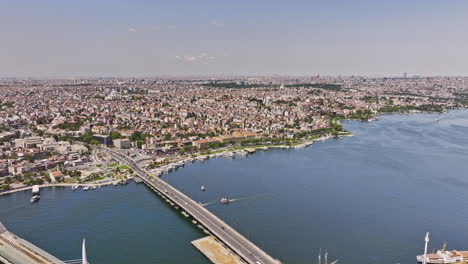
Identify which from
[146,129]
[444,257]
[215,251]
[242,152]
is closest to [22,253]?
[215,251]

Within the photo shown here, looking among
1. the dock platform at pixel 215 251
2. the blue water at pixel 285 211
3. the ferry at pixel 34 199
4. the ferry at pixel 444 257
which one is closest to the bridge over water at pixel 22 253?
the blue water at pixel 285 211

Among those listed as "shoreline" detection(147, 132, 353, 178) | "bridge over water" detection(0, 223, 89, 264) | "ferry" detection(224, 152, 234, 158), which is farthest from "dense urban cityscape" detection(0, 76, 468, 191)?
"bridge over water" detection(0, 223, 89, 264)

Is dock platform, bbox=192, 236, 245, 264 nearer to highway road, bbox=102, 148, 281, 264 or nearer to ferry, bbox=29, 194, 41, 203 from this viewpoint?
highway road, bbox=102, 148, 281, 264

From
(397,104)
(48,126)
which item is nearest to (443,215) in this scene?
(48,126)

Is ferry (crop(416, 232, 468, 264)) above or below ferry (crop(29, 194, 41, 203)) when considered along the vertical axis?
above

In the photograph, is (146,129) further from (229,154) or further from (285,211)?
(285,211)

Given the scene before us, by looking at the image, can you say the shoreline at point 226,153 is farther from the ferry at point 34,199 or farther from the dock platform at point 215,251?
the dock platform at point 215,251
